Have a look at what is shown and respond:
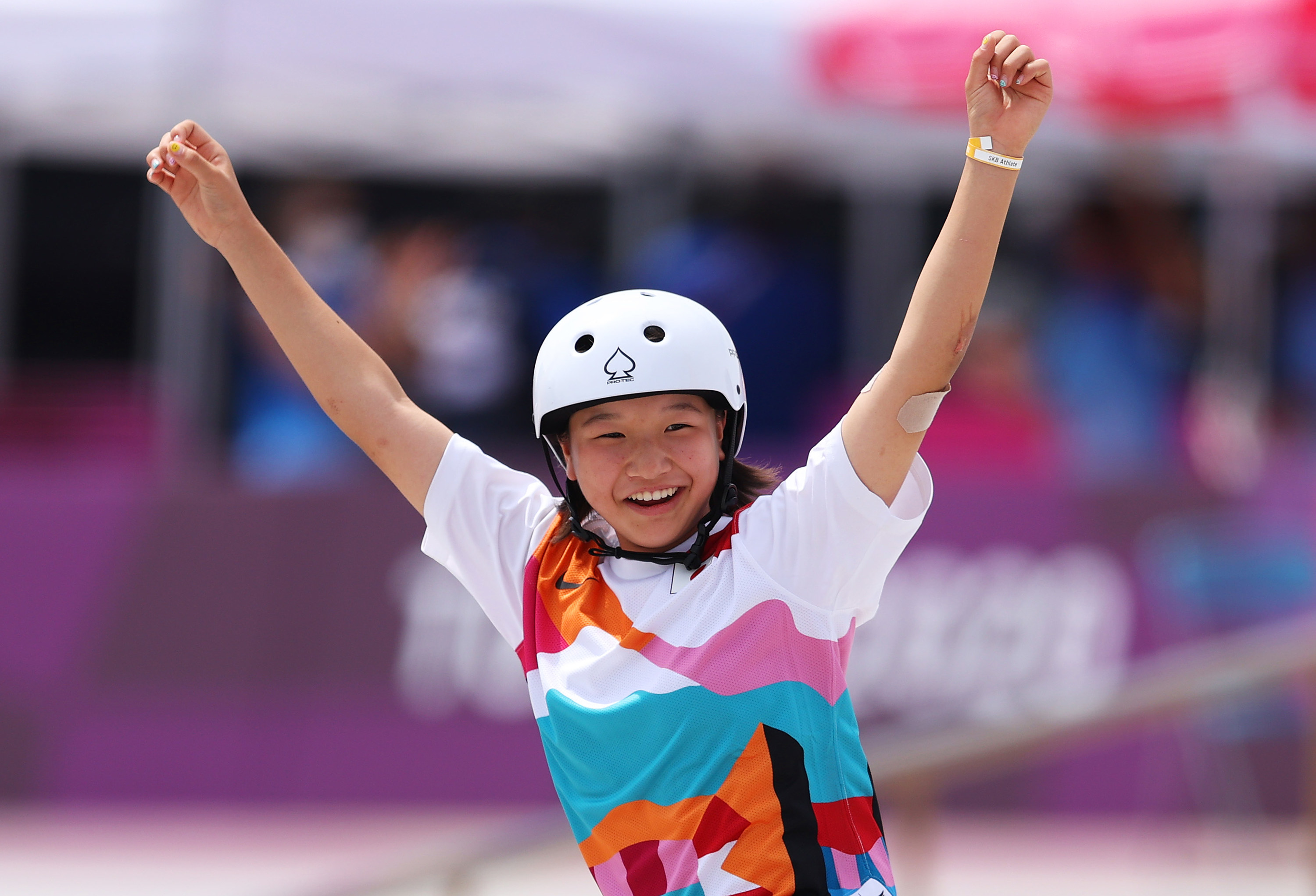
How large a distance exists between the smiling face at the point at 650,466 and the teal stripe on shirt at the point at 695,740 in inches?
13.0

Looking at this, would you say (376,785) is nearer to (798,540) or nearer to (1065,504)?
(1065,504)

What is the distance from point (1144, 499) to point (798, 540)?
6.02 metres

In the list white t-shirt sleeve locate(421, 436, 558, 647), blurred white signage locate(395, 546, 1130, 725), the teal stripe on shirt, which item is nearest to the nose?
white t-shirt sleeve locate(421, 436, 558, 647)

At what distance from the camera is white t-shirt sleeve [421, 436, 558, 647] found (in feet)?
10.2

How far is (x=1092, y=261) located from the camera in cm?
924

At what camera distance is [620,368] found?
9.63 ft

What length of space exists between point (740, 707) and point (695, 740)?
0.10 metres

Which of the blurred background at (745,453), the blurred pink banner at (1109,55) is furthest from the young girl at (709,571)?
the blurred pink banner at (1109,55)

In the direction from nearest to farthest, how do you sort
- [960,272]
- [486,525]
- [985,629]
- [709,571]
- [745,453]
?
1. [960,272]
2. [709,571]
3. [486,525]
4. [985,629]
5. [745,453]

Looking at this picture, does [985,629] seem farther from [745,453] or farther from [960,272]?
[960,272]

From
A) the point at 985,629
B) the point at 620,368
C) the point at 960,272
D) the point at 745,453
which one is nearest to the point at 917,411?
the point at 960,272

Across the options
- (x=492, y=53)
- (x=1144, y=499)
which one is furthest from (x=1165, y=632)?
(x=492, y=53)

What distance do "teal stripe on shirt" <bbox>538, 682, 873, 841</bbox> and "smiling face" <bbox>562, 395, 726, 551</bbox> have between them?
331mm

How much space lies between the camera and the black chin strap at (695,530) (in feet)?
9.52
